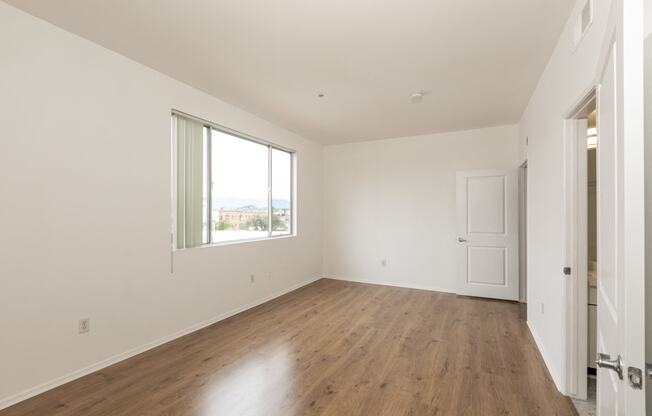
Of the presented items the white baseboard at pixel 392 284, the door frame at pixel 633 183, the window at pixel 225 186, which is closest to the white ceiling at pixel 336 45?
the window at pixel 225 186

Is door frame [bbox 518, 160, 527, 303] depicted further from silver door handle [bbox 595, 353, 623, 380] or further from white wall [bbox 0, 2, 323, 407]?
white wall [bbox 0, 2, 323, 407]

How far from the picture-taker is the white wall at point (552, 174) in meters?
1.93

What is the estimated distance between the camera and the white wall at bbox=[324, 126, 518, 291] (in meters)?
5.23

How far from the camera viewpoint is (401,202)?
5.70m

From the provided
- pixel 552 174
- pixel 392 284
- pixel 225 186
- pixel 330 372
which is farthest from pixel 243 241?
pixel 552 174

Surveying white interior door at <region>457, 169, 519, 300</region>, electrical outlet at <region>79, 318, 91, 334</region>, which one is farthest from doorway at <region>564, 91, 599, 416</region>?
electrical outlet at <region>79, 318, 91, 334</region>

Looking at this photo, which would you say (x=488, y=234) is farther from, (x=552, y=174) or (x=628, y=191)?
(x=628, y=191)

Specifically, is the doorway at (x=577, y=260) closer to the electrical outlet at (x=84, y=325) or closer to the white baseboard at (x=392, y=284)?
the white baseboard at (x=392, y=284)

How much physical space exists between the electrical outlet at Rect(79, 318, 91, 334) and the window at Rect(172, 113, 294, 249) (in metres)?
1.02

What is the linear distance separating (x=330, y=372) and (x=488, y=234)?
3493mm

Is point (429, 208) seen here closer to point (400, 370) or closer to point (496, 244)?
point (496, 244)

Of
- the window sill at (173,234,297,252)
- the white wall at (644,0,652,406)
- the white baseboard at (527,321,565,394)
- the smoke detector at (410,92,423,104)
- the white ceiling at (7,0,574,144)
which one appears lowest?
the white baseboard at (527,321,565,394)

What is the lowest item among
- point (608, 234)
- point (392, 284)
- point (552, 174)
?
point (392, 284)

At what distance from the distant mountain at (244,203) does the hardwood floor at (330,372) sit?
1459 millimetres
